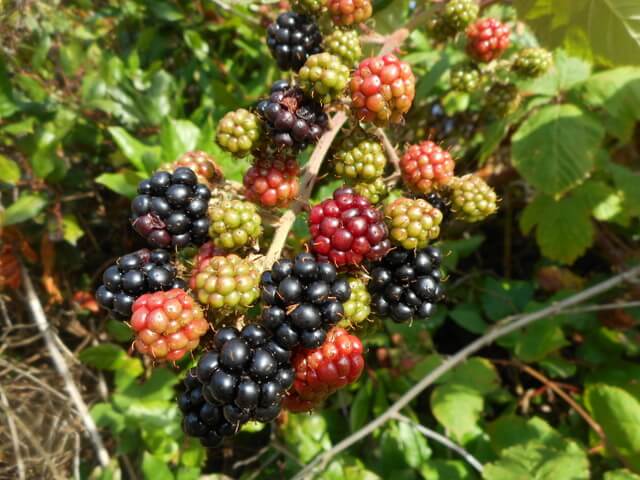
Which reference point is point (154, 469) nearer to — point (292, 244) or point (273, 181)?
point (292, 244)

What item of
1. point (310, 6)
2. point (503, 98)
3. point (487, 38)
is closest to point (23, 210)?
point (310, 6)

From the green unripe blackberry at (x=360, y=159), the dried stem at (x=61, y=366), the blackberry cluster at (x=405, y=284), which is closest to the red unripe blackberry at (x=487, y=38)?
the green unripe blackberry at (x=360, y=159)

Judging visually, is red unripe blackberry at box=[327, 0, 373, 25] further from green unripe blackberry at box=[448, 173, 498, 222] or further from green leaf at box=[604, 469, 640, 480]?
green leaf at box=[604, 469, 640, 480]

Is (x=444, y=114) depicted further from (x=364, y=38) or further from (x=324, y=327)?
(x=324, y=327)

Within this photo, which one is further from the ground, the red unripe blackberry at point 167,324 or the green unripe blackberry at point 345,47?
the green unripe blackberry at point 345,47

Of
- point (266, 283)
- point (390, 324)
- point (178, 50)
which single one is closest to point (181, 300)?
point (266, 283)

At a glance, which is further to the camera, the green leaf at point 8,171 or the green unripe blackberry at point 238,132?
the green leaf at point 8,171

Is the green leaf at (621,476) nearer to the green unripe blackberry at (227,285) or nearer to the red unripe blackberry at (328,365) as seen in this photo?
the red unripe blackberry at (328,365)

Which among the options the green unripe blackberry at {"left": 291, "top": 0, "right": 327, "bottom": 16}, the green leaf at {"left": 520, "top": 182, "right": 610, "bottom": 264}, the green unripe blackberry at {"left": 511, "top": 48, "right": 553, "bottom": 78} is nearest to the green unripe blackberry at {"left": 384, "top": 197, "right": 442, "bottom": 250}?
the green unripe blackberry at {"left": 291, "top": 0, "right": 327, "bottom": 16}
